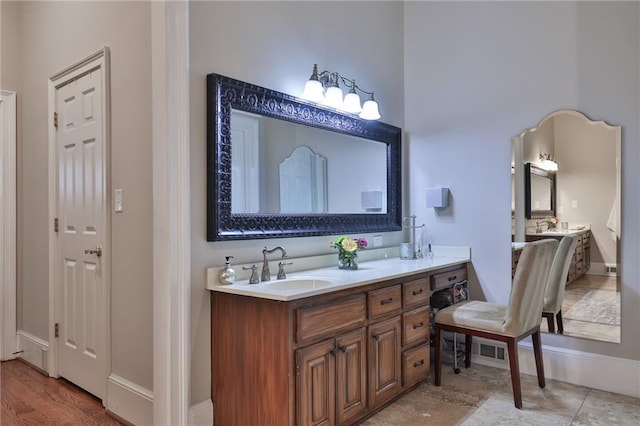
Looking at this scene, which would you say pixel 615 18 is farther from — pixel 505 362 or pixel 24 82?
pixel 24 82

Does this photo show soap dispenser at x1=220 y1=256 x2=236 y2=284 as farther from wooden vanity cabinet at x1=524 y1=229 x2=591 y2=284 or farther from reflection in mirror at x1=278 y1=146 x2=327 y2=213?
wooden vanity cabinet at x1=524 y1=229 x2=591 y2=284

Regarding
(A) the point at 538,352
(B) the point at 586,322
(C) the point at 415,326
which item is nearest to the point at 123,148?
(C) the point at 415,326

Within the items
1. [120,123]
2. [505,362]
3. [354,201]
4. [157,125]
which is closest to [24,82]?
[120,123]

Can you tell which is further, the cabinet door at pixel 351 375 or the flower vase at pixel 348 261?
the flower vase at pixel 348 261

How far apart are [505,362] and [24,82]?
13.4 feet

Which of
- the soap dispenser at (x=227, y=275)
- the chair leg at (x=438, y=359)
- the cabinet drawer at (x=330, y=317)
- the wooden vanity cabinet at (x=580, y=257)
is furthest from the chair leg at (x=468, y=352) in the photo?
the soap dispenser at (x=227, y=275)

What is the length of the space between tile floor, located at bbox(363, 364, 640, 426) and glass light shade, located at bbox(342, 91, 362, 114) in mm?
1856

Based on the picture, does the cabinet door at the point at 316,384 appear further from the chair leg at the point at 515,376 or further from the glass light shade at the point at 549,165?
the glass light shade at the point at 549,165

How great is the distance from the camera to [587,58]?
279 centimetres

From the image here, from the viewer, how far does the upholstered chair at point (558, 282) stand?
2838 millimetres

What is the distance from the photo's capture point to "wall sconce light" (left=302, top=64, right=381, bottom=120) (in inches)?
102

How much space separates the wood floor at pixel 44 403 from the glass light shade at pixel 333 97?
218 centimetres

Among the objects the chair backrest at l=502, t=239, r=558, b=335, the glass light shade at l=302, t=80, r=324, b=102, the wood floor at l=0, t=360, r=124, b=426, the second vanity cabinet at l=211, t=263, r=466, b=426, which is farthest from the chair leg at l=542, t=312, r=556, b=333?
the wood floor at l=0, t=360, r=124, b=426

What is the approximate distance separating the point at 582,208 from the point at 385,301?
1509 mm
